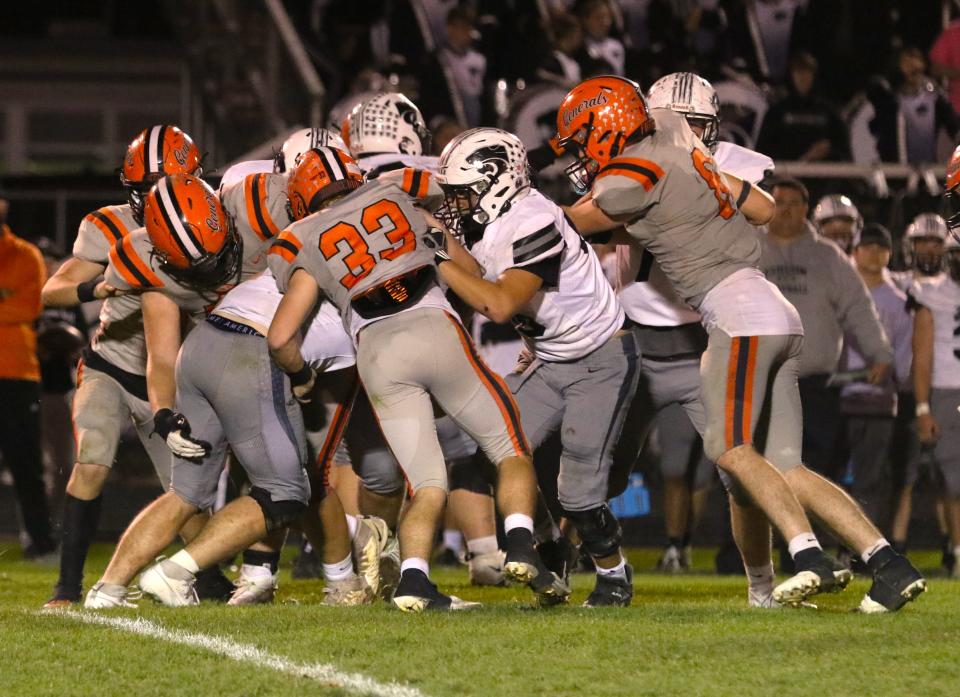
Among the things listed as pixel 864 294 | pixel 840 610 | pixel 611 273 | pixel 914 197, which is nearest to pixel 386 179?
pixel 840 610

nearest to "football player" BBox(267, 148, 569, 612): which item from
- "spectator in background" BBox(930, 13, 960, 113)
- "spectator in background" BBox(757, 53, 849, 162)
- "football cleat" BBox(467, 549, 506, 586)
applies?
"football cleat" BBox(467, 549, 506, 586)

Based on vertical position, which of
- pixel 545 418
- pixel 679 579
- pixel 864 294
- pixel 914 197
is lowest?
pixel 679 579

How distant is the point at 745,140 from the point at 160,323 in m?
5.62

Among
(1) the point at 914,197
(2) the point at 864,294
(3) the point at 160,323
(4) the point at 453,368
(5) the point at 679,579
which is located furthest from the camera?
(1) the point at 914,197

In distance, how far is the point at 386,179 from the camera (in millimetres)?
5984

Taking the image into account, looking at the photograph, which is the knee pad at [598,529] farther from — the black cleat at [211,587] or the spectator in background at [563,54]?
the spectator in background at [563,54]

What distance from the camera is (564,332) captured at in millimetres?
6047

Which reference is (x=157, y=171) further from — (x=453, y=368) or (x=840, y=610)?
(x=840, y=610)

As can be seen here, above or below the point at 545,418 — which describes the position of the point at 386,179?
above

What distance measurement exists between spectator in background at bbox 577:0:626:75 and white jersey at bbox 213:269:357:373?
6.22 metres

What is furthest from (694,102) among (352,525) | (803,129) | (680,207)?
(803,129)

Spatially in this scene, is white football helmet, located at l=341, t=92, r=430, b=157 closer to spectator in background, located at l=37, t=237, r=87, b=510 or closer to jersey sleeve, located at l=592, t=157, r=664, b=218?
jersey sleeve, located at l=592, t=157, r=664, b=218

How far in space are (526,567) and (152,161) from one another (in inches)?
92.9

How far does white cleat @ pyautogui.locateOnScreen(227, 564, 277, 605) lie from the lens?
6410 mm
